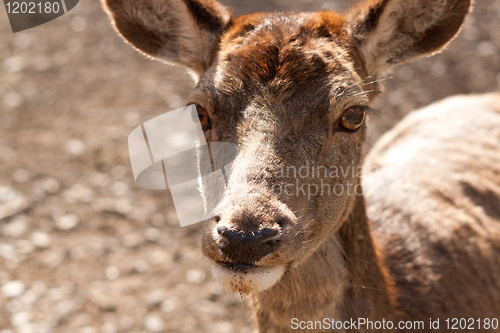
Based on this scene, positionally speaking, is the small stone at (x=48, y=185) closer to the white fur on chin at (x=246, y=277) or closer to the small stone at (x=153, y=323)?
the small stone at (x=153, y=323)

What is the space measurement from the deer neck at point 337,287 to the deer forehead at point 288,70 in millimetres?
871

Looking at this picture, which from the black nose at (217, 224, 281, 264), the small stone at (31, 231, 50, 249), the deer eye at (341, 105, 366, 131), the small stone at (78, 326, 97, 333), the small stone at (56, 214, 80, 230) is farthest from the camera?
the small stone at (56, 214, 80, 230)

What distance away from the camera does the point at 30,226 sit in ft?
19.1

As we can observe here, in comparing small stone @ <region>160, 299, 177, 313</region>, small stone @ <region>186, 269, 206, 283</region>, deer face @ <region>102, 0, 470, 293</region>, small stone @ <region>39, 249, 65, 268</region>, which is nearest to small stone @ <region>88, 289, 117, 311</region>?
small stone @ <region>160, 299, 177, 313</region>

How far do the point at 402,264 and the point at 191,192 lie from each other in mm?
3464

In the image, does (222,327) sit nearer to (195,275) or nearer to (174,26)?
(195,275)

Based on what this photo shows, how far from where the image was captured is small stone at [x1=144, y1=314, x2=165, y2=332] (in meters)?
4.80

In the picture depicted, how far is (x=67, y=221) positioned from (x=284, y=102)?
4.55 meters

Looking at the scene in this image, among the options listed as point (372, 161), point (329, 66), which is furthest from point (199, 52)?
point (372, 161)

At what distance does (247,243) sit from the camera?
2.02 meters

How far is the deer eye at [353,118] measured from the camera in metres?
2.64

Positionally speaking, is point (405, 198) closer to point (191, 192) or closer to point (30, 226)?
point (191, 192)

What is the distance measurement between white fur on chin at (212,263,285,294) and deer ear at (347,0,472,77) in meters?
1.71

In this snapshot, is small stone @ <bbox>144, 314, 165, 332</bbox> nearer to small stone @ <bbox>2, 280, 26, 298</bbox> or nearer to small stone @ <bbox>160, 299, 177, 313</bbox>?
small stone @ <bbox>160, 299, 177, 313</bbox>
